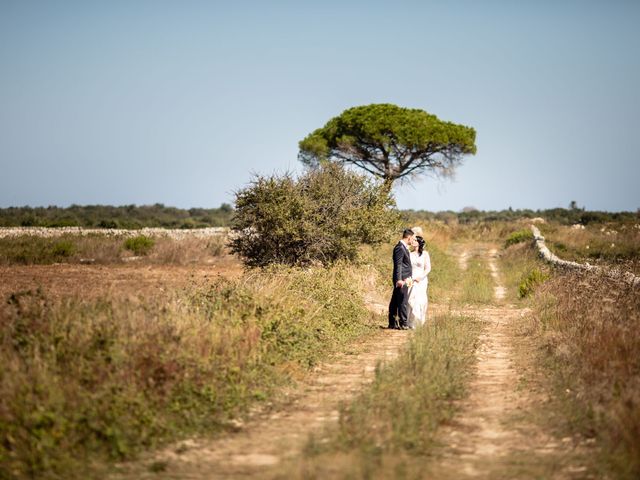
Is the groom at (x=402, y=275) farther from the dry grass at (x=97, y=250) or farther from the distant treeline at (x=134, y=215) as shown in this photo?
the distant treeline at (x=134, y=215)

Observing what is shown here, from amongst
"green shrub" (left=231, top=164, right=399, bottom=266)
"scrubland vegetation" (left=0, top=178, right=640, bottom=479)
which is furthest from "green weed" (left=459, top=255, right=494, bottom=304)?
"scrubland vegetation" (left=0, top=178, right=640, bottom=479)

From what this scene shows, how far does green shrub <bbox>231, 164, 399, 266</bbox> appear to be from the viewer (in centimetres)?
1778

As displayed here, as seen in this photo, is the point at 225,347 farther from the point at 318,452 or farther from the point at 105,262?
the point at 105,262

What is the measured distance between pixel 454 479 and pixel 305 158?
4107 cm

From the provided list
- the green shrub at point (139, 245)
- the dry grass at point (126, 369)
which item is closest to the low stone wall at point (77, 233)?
the green shrub at point (139, 245)

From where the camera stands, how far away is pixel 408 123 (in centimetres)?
4175

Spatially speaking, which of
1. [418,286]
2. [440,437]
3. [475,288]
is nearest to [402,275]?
[418,286]

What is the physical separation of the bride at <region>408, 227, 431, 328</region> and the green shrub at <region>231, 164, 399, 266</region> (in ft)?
14.2

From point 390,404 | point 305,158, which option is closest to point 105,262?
point 305,158

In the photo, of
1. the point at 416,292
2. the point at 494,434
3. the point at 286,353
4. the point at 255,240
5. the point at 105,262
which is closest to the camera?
the point at 494,434

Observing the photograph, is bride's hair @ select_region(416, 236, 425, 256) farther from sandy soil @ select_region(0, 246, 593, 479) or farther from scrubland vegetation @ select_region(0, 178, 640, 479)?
sandy soil @ select_region(0, 246, 593, 479)

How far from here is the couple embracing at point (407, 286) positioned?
13648 millimetres

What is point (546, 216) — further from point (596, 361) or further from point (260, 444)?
point (260, 444)

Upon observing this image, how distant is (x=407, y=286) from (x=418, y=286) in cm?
26
